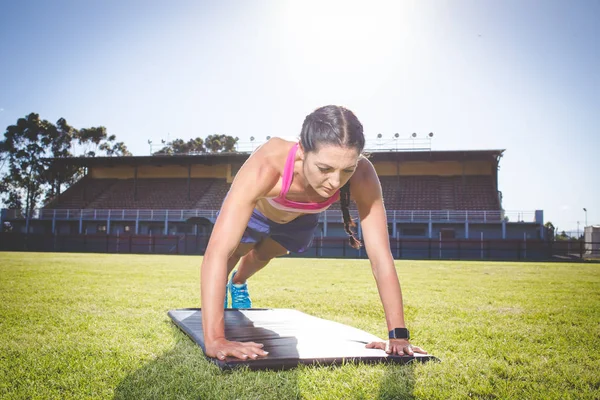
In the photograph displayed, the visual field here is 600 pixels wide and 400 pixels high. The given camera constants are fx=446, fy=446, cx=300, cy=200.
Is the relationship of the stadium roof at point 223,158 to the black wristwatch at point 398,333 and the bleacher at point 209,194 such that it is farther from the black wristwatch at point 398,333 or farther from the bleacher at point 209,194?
the black wristwatch at point 398,333

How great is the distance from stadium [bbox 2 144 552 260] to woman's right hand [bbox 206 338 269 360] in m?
21.1

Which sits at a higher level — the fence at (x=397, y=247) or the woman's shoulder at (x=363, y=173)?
the woman's shoulder at (x=363, y=173)

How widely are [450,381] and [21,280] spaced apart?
23.1 ft

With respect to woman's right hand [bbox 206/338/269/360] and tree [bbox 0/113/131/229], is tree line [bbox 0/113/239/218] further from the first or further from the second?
woman's right hand [bbox 206/338/269/360]

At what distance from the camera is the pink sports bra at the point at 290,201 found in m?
2.51

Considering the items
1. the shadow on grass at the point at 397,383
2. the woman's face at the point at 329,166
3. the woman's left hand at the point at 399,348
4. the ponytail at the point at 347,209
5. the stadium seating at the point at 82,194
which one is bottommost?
the shadow on grass at the point at 397,383

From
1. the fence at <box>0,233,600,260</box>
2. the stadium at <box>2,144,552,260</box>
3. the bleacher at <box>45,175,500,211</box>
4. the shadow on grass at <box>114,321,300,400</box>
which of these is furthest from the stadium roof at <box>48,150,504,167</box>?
the shadow on grass at <box>114,321,300,400</box>

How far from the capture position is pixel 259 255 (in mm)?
3977

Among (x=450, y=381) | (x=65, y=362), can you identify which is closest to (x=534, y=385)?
(x=450, y=381)

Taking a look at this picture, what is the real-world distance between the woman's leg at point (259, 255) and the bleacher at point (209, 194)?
82.8 ft

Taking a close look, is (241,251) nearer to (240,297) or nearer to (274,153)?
(240,297)

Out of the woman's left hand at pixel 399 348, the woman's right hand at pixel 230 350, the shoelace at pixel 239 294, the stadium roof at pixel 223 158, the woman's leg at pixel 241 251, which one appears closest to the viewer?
the woman's right hand at pixel 230 350

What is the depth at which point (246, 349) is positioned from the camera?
225 centimetres

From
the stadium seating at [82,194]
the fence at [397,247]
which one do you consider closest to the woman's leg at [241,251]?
the fence at [397,247]
